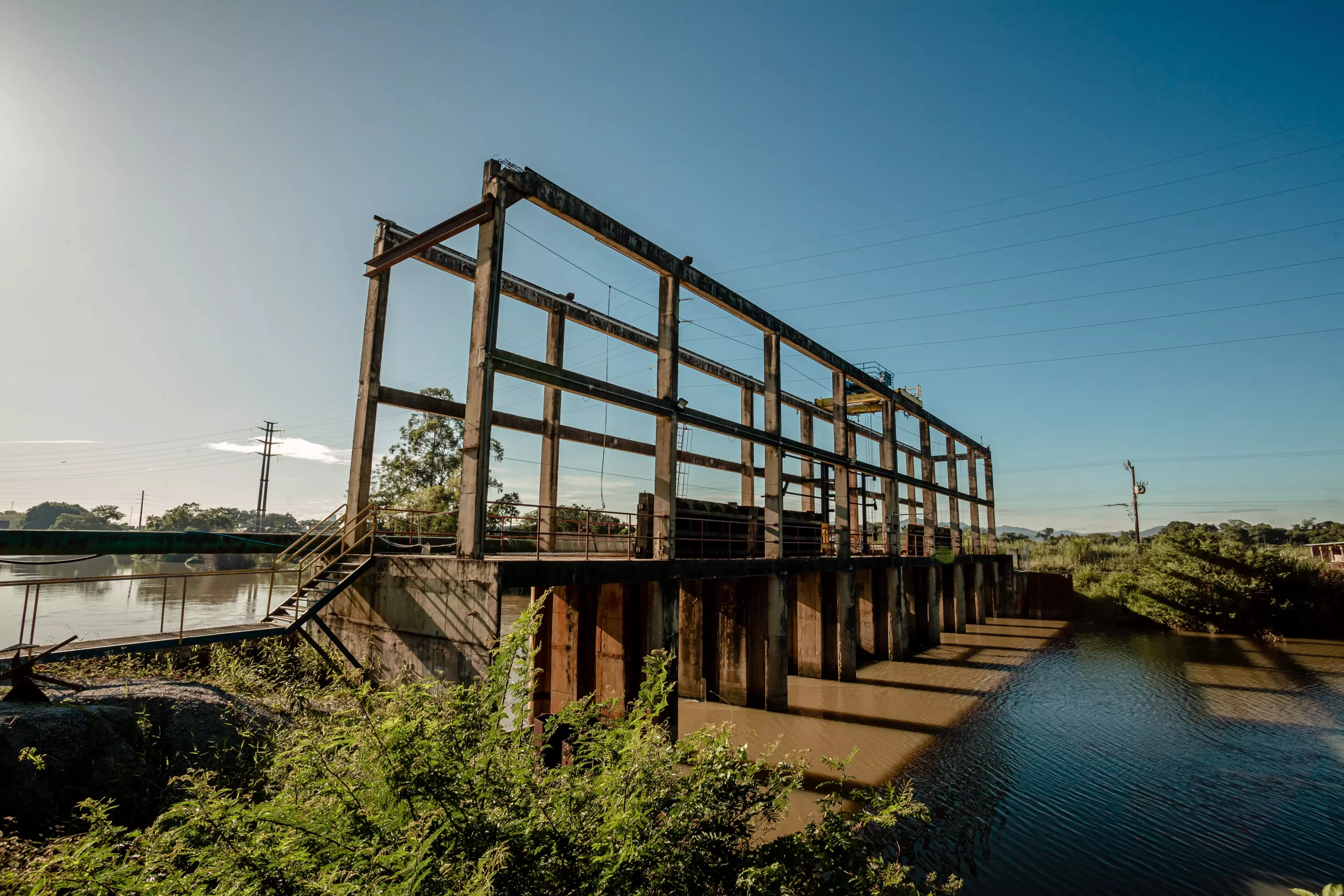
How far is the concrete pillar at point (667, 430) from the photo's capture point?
475 inches

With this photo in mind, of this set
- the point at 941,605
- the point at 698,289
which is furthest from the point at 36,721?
the point at 941,605

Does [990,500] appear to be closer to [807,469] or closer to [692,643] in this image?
[807,469]

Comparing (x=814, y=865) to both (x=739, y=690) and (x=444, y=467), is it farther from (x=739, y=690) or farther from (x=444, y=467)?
(x=444, y=467)

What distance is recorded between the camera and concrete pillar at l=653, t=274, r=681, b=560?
12055 millimetres

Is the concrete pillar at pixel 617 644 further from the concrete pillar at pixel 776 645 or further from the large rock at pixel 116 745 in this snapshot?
the large rock at pixel 116 745

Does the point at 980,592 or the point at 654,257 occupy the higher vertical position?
the point at 654,257

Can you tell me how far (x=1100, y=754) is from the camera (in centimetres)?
1155

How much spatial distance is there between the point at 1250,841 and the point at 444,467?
37134mm

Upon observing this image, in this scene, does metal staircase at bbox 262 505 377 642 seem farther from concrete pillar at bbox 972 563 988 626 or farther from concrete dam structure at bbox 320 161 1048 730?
concrete pillar at bbox 972 563 988 626

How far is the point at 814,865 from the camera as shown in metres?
4.79

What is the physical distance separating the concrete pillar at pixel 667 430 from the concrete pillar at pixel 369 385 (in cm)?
620

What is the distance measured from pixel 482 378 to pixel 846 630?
1267 cm

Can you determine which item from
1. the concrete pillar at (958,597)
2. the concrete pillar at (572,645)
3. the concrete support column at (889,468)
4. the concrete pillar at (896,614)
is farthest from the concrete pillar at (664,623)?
the concrete pillar at (958,597)

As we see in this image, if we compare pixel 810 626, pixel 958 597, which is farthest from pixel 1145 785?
pixel 958 597
